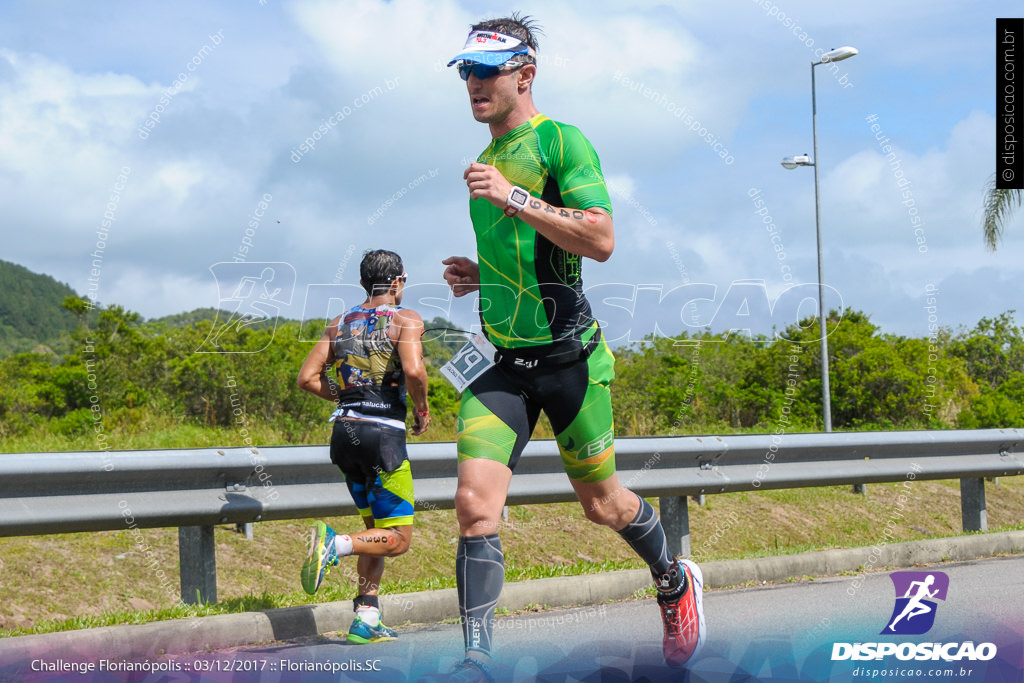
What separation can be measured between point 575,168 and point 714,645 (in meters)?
2.31

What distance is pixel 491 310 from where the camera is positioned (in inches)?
161

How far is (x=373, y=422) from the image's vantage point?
552 centimetres

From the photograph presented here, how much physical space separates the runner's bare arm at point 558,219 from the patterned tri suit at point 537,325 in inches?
5.7

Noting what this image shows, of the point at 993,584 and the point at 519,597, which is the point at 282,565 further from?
the point at 993,584

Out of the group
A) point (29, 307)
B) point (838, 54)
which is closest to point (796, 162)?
point (838, 54)

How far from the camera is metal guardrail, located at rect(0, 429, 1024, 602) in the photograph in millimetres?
5023

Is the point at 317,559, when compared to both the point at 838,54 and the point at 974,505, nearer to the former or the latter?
the point at 974,505

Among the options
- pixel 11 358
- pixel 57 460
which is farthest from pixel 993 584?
pixel 11 358

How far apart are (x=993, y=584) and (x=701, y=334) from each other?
1548 cm

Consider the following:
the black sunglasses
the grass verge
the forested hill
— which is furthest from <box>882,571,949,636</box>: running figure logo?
the forested hill

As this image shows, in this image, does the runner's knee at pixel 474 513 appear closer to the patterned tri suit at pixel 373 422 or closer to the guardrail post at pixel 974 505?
the patterned tri suit at pixel 373 422

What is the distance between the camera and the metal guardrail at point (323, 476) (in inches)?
198

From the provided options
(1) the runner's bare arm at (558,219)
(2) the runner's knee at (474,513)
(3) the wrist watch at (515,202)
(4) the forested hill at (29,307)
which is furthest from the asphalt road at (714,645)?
(4) the forested hill at (29,307)

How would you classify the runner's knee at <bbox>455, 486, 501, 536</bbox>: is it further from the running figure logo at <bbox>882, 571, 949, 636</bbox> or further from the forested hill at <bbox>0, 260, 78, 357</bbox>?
the forested hill at <bbox>0, 260, 78, 357</bbox>
